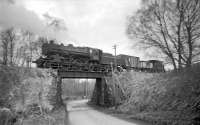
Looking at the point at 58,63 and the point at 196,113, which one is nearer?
the point at 196,113

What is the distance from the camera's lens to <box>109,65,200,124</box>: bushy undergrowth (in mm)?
9336

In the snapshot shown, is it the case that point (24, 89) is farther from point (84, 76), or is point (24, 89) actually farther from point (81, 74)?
point (84, 76)

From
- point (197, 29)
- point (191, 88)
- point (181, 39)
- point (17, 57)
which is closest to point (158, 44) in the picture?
point (181, 39)

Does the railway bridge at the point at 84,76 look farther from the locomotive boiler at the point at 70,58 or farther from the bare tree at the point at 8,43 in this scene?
the bare tree at the point at 8,43

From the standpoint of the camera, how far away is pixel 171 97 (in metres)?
11.8

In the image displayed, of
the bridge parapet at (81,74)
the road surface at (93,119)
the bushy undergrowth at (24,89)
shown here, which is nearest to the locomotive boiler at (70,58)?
the bridge parapet at (81,74)

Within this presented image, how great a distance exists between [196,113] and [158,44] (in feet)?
31.4

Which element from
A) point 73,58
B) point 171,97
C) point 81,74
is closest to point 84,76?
point 81,74

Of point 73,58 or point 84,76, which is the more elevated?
point 73,58

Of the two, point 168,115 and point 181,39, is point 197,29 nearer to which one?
point 181,39

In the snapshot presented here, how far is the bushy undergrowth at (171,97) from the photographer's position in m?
9.34

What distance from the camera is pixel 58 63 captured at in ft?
62.8

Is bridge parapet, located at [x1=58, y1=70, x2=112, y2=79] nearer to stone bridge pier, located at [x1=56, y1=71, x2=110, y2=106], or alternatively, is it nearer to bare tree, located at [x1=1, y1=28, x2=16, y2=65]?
stone bridge pier, located at [x1=56, y1=71, x2=110, y2=106]

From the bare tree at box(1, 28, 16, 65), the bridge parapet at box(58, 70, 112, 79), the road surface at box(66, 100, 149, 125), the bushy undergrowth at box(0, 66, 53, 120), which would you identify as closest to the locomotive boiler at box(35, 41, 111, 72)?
the bridge parapet at box(58, 70, 112, 79)
